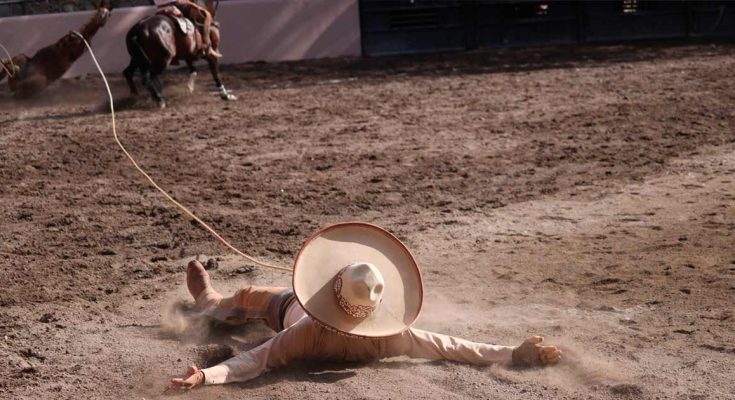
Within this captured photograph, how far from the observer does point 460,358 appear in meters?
5.47

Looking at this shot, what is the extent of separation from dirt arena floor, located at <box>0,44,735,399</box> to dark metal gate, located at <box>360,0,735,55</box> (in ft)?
9.22

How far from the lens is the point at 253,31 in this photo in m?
17.2

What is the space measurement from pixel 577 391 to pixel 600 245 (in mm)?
2679

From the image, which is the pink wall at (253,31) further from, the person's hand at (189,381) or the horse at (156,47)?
the person's hand at (189,381)

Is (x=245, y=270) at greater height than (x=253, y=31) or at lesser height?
lesser

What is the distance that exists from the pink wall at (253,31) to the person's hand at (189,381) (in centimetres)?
1193

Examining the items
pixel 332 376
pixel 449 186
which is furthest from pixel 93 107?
pixel 332 376

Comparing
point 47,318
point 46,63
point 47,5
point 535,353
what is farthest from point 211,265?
point 47,5

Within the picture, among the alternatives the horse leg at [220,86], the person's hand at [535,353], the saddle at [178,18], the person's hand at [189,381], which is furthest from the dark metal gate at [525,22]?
the person's hand at [189,381]

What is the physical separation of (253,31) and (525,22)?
178 inches

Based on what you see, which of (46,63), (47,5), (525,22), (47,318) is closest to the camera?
(47,318)

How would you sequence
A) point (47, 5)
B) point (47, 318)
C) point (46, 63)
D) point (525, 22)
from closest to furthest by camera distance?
point (47, 318) < point (46, 63) < point (47, 5) < point (525, 22)

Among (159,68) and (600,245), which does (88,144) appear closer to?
(159,68)

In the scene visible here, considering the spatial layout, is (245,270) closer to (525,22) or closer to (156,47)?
(156,47)
